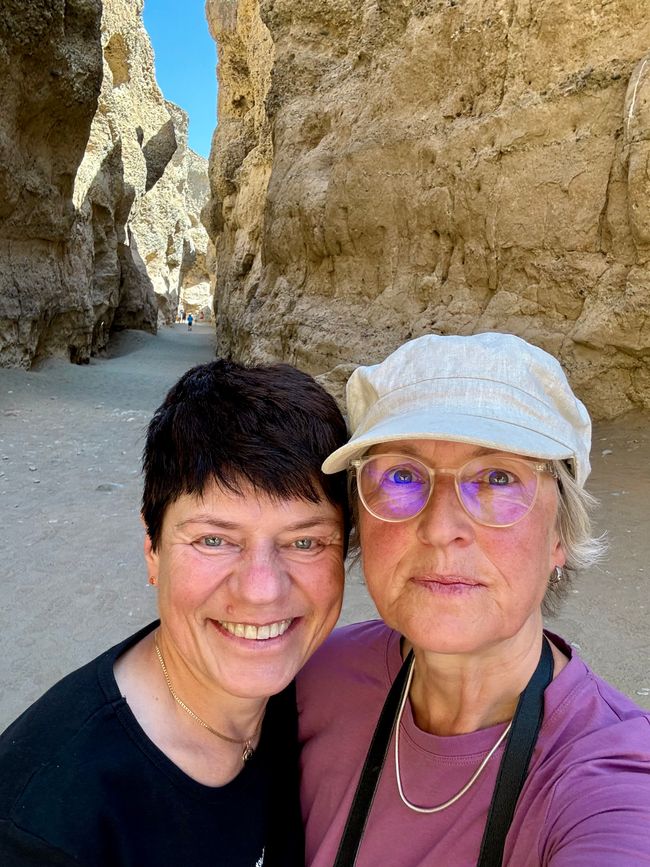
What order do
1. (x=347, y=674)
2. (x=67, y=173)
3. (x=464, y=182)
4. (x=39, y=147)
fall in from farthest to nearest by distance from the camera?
1. (x=67, y=173)
2. (x=39, y=147)
3. (x=464, y=182)
4. (x=347, y=674)

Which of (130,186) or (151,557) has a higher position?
(130,186)

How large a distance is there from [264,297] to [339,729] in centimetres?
1103

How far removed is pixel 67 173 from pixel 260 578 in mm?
15837

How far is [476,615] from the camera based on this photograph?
1.02m

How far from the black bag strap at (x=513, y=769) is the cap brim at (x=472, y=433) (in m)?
0.39

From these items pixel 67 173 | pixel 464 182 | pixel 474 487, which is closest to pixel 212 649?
pixel 474 487

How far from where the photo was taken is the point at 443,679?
115cm

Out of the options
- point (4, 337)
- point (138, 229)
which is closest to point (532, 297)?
point (4, 337)

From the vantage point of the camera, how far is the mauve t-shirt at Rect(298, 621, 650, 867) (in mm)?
836

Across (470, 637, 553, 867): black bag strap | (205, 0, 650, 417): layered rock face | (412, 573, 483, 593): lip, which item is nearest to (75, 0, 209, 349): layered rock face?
(205, 0, 650, 417): layered rock face

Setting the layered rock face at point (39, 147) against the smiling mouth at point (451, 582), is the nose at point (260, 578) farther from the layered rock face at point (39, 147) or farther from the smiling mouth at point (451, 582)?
the layered rock face at point (39, 147)

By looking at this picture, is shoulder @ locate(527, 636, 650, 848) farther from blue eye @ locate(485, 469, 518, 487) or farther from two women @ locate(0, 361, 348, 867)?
two women @ locate(0, 361, 348, 867)

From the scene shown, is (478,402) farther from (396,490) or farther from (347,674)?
(347,674)

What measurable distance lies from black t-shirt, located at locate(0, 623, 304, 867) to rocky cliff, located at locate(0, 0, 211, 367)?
42.5 feet
